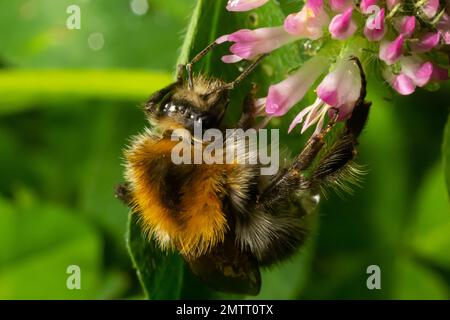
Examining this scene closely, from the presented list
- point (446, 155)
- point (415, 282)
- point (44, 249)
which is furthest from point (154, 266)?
point (415, 282)

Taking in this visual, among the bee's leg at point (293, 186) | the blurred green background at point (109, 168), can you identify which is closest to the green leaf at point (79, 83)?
the blurred green background at point (109, 168)

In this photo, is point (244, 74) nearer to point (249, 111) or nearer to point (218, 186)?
point (249, 111)

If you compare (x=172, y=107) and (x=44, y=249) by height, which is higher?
(x=172, y=107)

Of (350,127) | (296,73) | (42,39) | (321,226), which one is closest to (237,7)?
(296,73)

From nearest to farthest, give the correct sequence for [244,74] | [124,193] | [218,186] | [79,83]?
1. [218,186]
2. [244,74]
3. [124,193]
4. [79,83]

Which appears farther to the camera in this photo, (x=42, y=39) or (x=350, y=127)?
(x=42, y=39)

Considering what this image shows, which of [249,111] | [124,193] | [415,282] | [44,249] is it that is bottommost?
[415,282]

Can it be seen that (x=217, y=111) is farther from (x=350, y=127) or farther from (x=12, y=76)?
(x=12, y=76)

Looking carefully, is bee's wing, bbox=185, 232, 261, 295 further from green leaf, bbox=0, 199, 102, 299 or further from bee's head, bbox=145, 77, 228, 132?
green leaf, bbox=0, 199, 102, 299

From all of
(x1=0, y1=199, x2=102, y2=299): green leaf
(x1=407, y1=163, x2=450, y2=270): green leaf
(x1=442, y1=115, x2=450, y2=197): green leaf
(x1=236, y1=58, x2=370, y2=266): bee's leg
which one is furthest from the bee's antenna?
(x1=407, y1=163, x2=450, y2=270): green leaf
